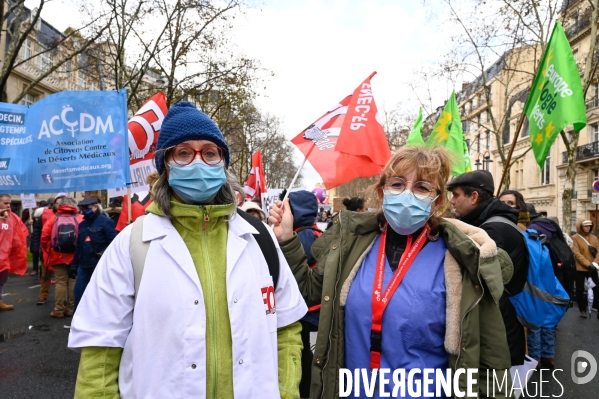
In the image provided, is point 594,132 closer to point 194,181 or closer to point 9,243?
point 9,243

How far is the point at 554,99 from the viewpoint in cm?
484

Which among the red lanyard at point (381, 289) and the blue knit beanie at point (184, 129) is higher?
the blue knit beanie at point (184, 129)

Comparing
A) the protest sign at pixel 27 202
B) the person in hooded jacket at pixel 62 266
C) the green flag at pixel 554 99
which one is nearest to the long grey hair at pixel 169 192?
the green flag at pixel 554 99

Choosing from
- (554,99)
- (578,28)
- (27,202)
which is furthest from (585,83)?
(578,28)

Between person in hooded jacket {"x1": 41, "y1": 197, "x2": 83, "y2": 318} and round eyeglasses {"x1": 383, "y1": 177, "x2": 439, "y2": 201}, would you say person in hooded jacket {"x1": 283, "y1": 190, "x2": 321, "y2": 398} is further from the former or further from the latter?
person in hooded jacket {"x1": 41, "y1": 197, "x2": 83, "y2": 318}

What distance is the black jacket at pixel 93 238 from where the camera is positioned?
672cm

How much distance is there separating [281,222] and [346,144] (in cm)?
256

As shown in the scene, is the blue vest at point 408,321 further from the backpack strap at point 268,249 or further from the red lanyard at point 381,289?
the backpack strap at point 268,249

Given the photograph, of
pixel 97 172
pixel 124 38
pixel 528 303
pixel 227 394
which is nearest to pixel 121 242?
pixel 227 394

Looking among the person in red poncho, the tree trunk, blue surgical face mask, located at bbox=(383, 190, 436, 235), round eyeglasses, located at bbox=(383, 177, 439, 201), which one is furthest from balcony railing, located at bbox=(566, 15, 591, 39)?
blue surgical face mask, located at bbox=(383, 190, 436, 235)

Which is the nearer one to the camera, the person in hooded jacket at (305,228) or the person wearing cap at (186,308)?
the person wearing cap at (186,308)

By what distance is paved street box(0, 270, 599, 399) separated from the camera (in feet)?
15.7

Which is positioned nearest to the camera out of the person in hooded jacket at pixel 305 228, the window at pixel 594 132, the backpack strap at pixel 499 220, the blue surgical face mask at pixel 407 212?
the blue surgical face mask at pixel 407 212

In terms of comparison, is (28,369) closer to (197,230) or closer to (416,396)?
(197,230)
